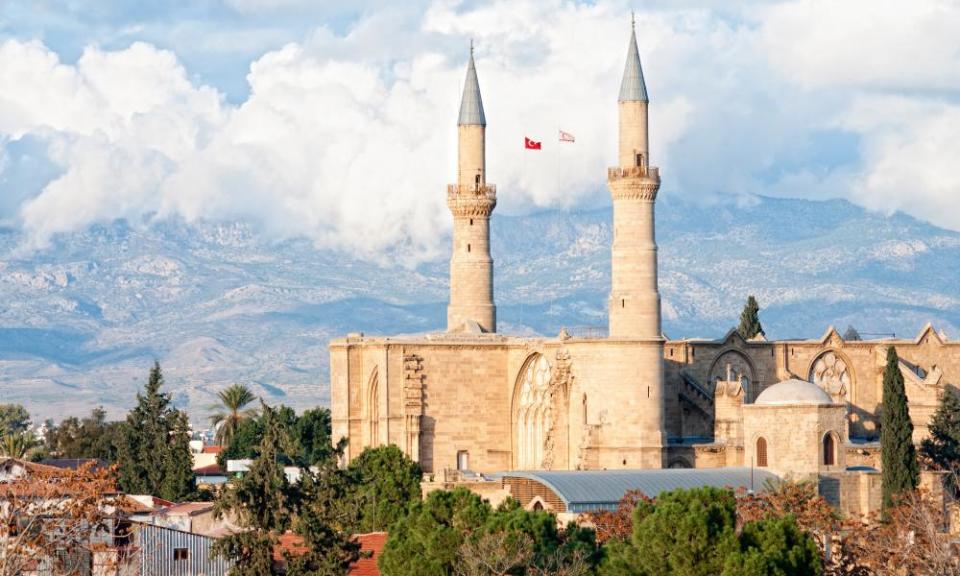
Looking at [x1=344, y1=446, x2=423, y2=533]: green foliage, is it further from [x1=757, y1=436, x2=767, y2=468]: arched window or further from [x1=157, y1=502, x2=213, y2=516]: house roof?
[x1=757, y1=436, x2=767, y2=468]: arched window

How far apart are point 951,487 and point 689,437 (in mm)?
11387

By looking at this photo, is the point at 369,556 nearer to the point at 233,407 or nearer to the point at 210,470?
the point at 210,470

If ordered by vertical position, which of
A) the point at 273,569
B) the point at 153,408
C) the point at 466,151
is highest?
the point at 466,151

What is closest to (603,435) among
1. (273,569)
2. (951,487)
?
(951,487)

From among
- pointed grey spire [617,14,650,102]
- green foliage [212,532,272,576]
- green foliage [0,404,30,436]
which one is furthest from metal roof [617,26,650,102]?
green foliage [0,404,30,436]

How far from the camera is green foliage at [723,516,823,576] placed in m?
53.5

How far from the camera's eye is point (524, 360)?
88.8m

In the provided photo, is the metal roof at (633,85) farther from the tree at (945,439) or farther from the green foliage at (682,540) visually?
the green foliage at (682,540)

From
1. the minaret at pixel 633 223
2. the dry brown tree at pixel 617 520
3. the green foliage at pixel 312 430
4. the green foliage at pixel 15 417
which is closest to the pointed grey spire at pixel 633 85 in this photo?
the minaret at pixel 633 223

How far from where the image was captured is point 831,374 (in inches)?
3597

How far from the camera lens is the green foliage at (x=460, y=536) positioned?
5644 cm

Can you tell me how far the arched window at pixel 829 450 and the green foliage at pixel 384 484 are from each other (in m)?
14.6

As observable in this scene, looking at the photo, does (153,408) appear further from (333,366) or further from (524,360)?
(524,360)

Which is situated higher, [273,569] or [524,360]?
[524,360]
